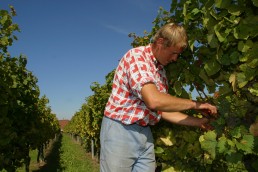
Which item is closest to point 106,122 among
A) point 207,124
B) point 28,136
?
point 207,124

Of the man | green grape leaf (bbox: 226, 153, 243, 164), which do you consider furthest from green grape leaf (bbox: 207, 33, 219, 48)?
green grape leaf (bbox: 226, 153, 243, 164)

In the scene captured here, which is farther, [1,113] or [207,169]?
[1,113]

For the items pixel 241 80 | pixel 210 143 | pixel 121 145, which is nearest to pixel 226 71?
pixel 241 80

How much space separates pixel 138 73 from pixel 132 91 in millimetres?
233

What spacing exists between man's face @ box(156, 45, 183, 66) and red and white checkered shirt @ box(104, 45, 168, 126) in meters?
0.08

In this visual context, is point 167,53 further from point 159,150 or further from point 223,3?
point 159,150

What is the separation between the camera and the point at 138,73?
3.04 meters

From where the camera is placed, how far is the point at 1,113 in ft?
18.3

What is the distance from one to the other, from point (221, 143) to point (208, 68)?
68 cm

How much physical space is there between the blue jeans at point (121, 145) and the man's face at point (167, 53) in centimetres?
70

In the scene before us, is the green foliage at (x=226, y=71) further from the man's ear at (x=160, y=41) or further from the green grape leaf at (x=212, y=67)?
the man's ear at (x=160, y=41)

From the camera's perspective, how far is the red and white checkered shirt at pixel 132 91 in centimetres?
308

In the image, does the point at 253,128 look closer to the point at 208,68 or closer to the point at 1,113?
the point at 208,68

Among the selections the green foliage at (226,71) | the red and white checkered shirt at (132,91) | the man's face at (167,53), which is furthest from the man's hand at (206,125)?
the man's face at (167,53)
